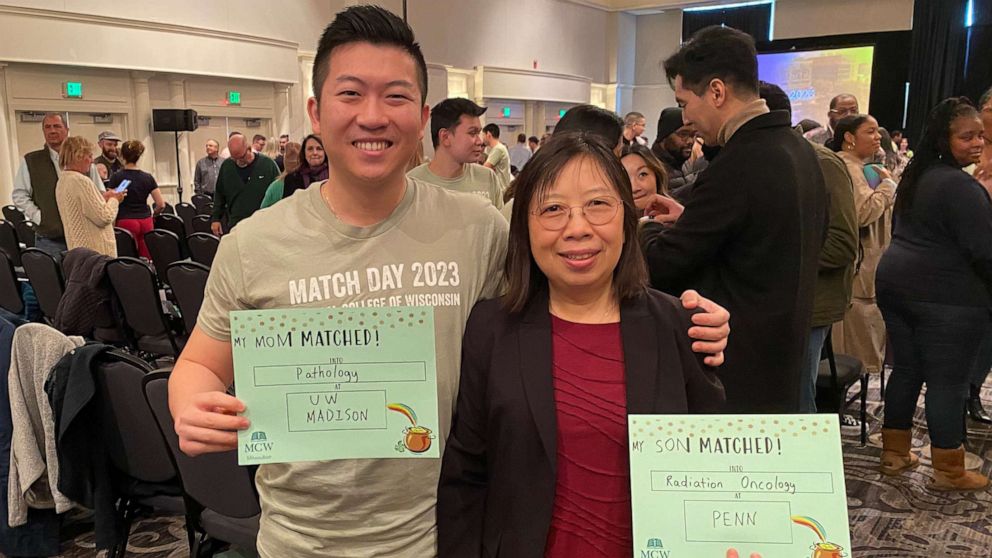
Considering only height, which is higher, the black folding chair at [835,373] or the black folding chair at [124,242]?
the black folding chair at [124,242]

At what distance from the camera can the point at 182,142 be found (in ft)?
34.7

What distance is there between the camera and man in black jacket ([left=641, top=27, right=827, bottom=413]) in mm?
2045

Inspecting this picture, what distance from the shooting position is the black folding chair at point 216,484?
2070 millimetres

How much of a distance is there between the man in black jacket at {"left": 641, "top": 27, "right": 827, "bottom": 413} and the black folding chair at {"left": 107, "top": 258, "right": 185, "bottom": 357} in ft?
9.30

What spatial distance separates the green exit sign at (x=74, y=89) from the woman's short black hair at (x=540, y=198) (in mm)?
10031

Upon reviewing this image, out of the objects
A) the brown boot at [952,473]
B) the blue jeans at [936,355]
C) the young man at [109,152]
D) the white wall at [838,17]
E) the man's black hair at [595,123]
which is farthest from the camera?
the white wall at [838,17]

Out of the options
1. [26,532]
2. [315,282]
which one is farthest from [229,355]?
[26,532]

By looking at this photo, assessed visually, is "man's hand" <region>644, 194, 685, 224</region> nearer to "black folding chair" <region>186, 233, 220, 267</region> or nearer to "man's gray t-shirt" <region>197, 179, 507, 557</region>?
"man's gray t-shirt" <region>197, 179, 507, 557</region>

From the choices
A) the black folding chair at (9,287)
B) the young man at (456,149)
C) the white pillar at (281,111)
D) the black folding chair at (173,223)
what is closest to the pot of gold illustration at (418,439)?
the young man at (456,149)

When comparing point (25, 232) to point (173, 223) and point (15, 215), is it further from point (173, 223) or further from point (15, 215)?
point (173, 223)

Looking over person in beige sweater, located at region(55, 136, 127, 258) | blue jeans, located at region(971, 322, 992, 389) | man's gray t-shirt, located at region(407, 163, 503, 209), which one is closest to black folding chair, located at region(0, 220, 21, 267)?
person in beige sweater, located at region(55, 136, 127, 258)

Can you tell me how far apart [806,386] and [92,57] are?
9.60 metres

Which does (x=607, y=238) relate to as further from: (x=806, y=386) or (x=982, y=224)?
(x=982, y=224)

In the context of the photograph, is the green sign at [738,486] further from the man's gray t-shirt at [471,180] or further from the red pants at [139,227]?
the red pants at [139,227]
